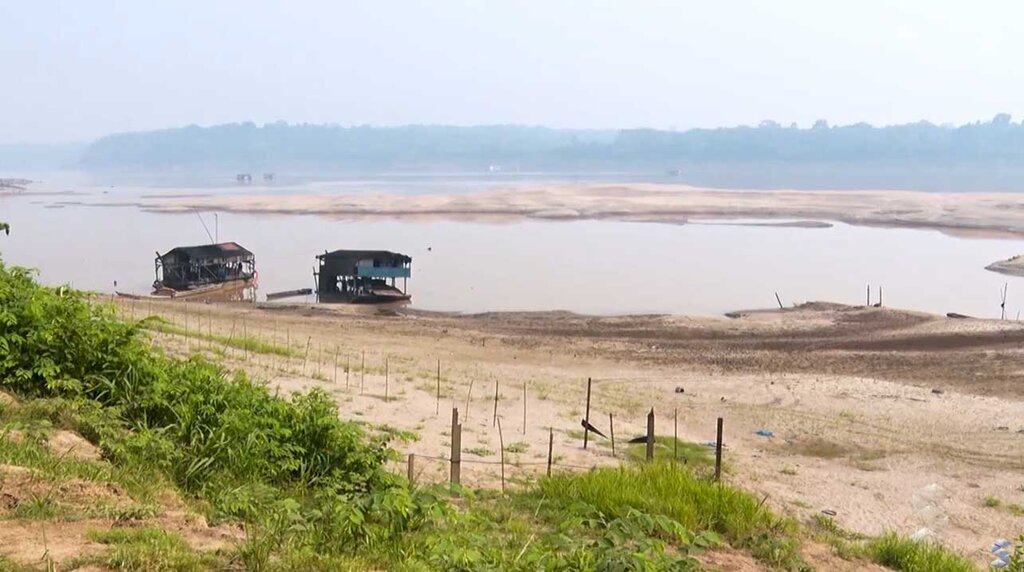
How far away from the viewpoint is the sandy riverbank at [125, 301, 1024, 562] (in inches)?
447

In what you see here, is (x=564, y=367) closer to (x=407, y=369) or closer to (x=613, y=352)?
(x=613, y=352)

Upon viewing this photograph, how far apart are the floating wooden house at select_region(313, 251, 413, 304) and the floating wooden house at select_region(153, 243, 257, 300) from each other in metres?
3.21

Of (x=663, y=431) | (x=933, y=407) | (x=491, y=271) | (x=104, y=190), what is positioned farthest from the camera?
(x=104, y=190)

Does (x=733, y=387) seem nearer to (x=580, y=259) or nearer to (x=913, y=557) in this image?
(x=913, y=557)

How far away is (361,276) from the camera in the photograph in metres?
33.8

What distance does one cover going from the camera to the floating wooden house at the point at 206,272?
34781 mm

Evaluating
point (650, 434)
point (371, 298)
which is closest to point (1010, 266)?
point (371, 298)

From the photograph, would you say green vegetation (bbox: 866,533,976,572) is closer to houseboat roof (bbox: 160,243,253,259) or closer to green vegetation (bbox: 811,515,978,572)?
green vegetation (bbox: 811,515,978,572)

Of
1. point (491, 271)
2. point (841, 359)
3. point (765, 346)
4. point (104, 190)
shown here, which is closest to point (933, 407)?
point (841, 359)

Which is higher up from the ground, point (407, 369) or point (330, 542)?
point (330, 542)

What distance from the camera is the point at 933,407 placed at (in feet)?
56.7

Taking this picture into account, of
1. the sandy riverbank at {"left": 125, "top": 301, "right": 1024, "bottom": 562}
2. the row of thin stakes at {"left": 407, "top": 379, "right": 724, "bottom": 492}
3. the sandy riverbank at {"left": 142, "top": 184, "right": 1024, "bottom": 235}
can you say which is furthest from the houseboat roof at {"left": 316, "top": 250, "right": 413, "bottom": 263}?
the sandy riverbank at {"left": 142, "top": 184, "right": 1024, "bottom": 235}

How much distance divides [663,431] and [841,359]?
35.9 feet

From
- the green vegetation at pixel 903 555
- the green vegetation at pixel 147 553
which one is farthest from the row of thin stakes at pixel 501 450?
the green vegetation at pixel 903 555
